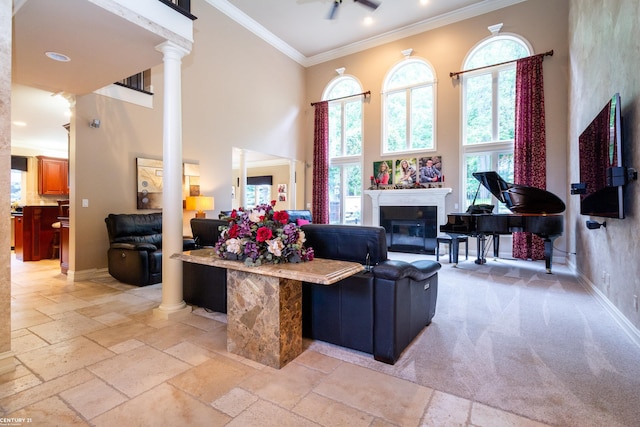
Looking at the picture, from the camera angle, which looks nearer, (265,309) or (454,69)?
(265,309)

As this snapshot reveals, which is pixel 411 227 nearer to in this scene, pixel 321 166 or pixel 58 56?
pixel 321 166

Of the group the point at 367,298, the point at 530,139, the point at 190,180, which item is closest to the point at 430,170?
the point at 530,139

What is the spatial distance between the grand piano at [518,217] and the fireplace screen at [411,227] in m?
1.72

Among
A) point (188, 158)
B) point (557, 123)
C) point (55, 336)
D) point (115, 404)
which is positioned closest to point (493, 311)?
point (115, 404)

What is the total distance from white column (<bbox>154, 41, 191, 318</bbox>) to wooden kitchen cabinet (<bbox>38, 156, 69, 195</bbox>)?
8600 mm

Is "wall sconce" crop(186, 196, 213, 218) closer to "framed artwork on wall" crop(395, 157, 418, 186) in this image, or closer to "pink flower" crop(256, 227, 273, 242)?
"pink flower" crop(256, 227, 273, 242)

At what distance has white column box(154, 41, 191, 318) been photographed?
305cm

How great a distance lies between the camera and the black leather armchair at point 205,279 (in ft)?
10.2

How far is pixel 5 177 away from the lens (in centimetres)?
199

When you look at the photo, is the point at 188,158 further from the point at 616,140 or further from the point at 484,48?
the point at 484,48

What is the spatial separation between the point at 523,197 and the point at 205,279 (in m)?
4.97

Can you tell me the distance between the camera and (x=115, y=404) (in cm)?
171

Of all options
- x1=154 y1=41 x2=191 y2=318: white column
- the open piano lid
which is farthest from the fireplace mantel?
x1=154 y1=41 x2=191 y2=318: white column

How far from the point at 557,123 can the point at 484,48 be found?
7.73 feet
